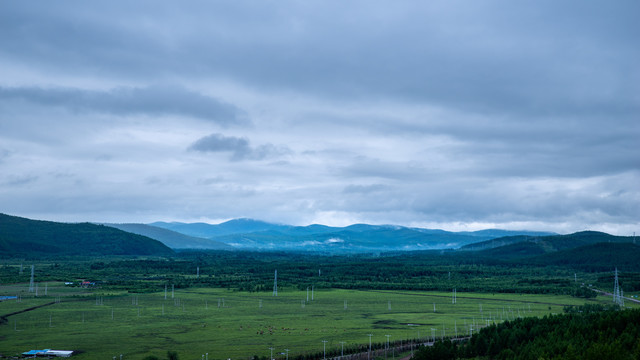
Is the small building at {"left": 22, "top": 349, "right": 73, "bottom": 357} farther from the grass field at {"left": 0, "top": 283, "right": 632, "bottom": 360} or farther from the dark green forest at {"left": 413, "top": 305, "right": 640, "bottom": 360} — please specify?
the dark green forest at {"left": 413, "top": 305, "right": 640, "bottom": 360}

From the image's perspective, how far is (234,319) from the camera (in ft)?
307

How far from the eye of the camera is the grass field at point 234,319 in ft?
231

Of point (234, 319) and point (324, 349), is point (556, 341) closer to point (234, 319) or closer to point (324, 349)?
point (324, 349)

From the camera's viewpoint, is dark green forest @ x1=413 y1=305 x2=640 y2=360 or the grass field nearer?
dark green forest @ x1=413 y1=305 x2=640 y2=360

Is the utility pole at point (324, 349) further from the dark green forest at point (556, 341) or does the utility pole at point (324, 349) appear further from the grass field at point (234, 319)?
the dark green forest at point (556, 341)

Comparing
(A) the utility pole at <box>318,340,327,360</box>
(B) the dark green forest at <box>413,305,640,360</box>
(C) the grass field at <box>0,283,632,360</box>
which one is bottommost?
(A) the utility pole at <box>318,340,327,360</box>

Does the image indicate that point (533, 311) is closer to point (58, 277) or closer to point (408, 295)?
point (408, 295)

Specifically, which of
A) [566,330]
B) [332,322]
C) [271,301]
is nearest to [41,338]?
[332,322]

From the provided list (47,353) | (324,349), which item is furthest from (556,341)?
(47,353)

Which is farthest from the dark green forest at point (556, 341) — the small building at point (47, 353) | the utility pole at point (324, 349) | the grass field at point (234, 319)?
the small building at point (47, 353)

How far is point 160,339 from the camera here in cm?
7469

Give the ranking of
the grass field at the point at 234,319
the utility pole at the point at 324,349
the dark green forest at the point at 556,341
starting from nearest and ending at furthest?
the dark green forest at the point at 556,341 < the utility pole at the point at 324,349 < the grass field at the point at 234,319

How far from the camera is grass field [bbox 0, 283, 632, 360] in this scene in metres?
70.4

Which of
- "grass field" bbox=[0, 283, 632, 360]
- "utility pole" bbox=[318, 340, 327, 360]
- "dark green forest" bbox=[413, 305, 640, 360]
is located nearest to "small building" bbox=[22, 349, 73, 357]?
"grass field" bbox=[0, 283, 632, 360]
